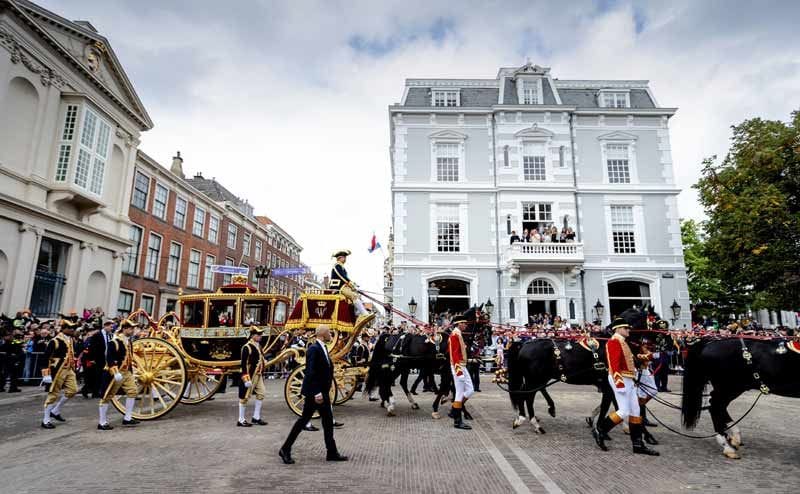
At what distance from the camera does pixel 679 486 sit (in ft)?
16.8

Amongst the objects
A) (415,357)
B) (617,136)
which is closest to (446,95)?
(617,136)

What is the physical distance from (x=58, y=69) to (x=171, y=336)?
1404 cm

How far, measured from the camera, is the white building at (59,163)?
1498 cm

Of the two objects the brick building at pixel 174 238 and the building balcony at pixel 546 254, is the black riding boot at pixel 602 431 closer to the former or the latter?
the building balcony at pixel 546 254

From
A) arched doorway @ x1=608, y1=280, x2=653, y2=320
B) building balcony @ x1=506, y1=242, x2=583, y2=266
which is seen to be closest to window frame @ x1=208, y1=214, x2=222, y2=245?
building balcony @ x1=506, y1=242, x2=583, y2=266

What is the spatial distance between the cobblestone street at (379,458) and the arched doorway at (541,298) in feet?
43.3

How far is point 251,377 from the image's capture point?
8188 millimetres

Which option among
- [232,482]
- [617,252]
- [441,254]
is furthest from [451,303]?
[232,482]

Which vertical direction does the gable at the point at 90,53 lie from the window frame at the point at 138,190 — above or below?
above

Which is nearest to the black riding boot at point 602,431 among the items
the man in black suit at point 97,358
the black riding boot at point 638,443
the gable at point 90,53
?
the black riding boot at point 638,443

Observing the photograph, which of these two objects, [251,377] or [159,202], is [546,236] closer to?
[251,377]

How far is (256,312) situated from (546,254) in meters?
15.9

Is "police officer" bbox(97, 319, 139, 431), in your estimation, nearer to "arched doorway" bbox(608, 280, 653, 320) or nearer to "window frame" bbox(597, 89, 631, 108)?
"arched doorway" bbox(608, 280, 653, 320)

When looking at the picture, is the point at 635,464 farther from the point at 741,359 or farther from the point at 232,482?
the point at 232,482
